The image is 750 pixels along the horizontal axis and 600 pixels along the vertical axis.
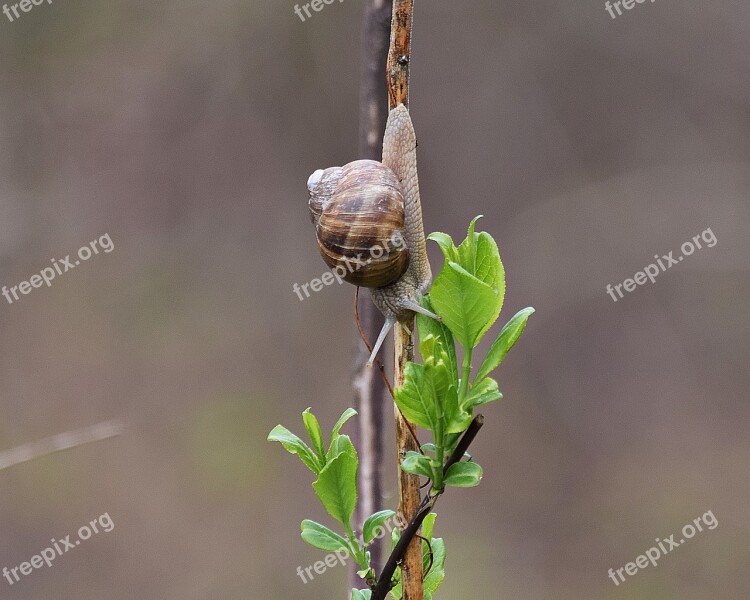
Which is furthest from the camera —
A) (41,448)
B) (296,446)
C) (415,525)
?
(41,448)

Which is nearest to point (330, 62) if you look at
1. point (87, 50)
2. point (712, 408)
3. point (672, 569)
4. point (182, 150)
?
point (182, 150)

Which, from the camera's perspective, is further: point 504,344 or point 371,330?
point 371,330

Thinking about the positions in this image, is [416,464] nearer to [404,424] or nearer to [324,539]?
[404,424]

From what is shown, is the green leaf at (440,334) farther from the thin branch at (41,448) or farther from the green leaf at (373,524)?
the thin branch at (41,448)

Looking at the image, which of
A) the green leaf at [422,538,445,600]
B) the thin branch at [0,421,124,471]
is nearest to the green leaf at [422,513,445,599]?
the green leaf at [422,538,445,600]

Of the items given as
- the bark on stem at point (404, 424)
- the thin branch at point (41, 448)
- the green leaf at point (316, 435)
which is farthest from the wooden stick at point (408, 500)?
the thin branch at point (41, 448)

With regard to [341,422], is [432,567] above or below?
below

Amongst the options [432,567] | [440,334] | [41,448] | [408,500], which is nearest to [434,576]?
[432,567]
